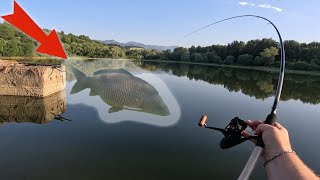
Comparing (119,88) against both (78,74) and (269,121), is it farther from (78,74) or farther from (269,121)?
(269,121)

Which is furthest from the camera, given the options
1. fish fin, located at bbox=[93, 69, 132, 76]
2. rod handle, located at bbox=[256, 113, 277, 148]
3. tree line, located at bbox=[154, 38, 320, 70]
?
tree line, located at bbox=[154, 38, 320, 70]

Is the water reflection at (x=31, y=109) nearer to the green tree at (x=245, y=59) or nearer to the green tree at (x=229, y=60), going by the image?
the green tree at (x=245, y=59)

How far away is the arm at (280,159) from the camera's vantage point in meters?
1.31

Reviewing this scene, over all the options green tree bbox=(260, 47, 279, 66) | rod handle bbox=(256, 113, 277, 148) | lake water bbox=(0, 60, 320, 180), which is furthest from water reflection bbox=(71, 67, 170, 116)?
green tree bbox=(260, 47, 279, 66)

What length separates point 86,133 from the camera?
13.9 m

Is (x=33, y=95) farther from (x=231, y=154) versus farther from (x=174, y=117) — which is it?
(x=174, y=117)

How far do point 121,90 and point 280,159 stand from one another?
1.98 metres

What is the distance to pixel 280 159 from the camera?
1.39 metres

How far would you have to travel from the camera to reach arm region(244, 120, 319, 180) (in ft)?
4.29

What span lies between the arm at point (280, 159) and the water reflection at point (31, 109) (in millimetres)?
16365

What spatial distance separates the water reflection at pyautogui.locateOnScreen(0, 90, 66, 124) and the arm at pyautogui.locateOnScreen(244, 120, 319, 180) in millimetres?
16365

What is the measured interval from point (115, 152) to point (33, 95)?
516 inches

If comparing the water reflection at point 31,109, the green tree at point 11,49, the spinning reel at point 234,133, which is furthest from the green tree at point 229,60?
the spinning reel at point 234,133

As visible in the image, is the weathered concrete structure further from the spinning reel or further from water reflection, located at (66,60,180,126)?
the spinning reel
